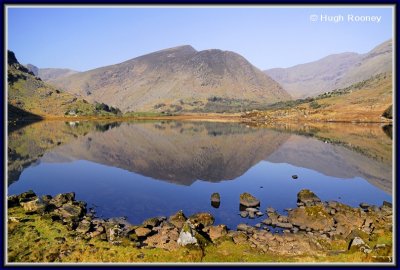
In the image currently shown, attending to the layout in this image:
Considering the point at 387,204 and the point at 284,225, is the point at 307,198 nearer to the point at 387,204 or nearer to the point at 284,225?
the point at 387,204

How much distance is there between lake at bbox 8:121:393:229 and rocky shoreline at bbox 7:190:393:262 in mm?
2796

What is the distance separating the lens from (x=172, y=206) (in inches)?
1578

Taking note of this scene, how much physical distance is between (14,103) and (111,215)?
617ft

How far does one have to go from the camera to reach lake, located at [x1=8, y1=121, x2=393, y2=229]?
4206 cm

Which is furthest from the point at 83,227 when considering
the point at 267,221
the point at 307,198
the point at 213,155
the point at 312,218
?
the point at 213,155

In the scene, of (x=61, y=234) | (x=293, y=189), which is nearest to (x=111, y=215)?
(x=61, y=234)

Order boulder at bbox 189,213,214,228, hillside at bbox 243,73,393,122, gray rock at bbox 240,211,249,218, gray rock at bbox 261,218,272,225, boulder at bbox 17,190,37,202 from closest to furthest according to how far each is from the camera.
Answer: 1. boulder at bbox 189,213,214,228
2. gray rock at bbox 261,218,272,225
3. gray rock at bbox 240,211,249,218
4. boulder at bbox 17,190,37,202
5. hillside at bbox 243,73,393,122

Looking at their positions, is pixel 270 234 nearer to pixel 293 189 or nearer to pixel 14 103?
pixel 293 189

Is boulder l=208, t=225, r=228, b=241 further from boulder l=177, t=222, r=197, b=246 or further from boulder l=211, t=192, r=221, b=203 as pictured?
boulder l=211, t=192, r=221, b=203

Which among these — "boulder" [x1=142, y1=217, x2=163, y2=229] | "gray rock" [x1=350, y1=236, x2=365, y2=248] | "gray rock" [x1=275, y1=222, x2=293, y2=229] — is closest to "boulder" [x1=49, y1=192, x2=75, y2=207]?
"boulder" [x1=142, y1=217, x2=163, y2=229]

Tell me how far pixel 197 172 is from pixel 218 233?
29.5m

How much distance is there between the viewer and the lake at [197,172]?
138ft

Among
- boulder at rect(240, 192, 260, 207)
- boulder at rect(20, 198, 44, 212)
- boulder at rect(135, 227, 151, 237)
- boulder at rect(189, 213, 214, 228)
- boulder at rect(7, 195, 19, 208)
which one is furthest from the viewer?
boulder at rect(240, 192, 260, 207)

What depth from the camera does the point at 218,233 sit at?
30.4 meters
